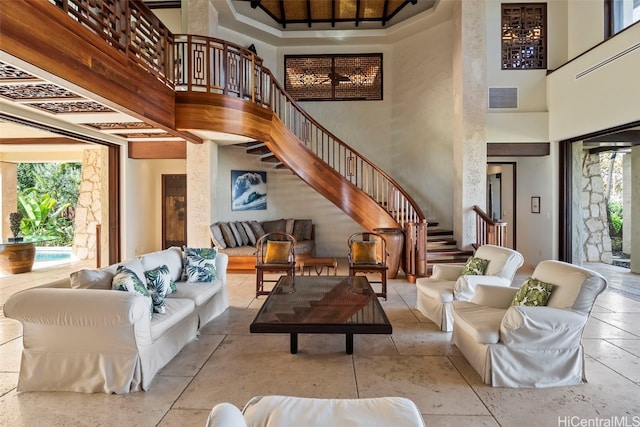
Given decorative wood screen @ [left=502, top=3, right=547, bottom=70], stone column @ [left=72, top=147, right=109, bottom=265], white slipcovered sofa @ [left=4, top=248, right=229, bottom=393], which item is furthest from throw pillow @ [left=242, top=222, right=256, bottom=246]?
decorative wood screen @ [left=502, top=3, right=547, bottom=70]

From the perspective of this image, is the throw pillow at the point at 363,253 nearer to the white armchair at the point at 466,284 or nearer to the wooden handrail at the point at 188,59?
the white armchair at the point at 466,284

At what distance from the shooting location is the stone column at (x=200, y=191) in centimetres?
691

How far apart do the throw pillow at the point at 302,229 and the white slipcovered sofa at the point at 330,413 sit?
22.4 ft

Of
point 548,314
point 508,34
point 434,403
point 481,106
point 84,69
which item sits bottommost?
point 434,403

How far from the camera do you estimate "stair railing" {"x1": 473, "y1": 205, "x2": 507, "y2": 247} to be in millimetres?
6324

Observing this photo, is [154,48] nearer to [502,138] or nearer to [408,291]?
[408,291]

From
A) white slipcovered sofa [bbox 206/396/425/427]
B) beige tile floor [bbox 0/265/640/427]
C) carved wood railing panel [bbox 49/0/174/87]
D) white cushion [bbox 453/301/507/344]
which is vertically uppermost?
carved wood railing panel [bbox 49/0/174/87]

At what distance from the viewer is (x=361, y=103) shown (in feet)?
29.9

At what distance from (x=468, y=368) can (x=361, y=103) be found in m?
7.45

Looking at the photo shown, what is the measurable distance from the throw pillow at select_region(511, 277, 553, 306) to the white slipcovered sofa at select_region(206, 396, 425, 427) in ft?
6.33

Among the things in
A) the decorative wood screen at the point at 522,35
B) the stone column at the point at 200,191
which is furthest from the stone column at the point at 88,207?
the decorative wood screen at the point at 522,35

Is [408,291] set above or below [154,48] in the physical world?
below

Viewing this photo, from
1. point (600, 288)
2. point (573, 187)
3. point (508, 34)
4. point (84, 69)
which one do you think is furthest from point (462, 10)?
point (84, 69)

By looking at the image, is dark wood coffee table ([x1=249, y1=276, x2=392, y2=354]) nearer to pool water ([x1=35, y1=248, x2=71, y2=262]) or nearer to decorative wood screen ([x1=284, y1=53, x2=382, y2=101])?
decorative wood screen ([x1=284, y1=53, x2=382, y2=101])
